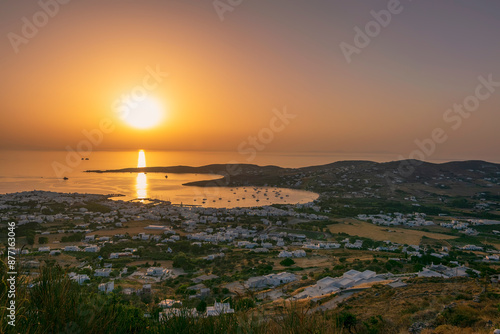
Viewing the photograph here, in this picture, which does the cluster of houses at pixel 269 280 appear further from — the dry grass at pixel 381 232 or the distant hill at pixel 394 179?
the distant hill at pixel 394 179

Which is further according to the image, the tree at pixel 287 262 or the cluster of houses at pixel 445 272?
the tree at pixel 287 262

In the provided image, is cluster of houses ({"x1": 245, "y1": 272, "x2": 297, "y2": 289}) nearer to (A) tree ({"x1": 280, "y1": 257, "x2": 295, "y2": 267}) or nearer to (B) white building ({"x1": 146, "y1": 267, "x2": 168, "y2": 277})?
(A) tree ({"x1": 280, "y1": 257, "x2": 295, "y2": 267})

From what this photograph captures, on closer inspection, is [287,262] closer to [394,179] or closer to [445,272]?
[445,272]

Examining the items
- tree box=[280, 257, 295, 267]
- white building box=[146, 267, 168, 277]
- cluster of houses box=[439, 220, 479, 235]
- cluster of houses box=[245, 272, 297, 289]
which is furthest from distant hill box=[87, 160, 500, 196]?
white building box=[146, 267, 168, 277]

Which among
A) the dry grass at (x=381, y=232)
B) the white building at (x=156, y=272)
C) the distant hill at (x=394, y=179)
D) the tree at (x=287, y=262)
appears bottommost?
the dry grass at (x=381, y=232)

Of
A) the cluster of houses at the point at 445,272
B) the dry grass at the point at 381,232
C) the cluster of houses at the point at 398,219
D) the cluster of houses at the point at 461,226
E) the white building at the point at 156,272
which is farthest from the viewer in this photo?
the cluster of houses at the point at 398,219

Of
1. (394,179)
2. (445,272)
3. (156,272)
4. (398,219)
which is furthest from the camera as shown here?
(394,179)

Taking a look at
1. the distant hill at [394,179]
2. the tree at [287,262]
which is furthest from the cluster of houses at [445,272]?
the distant hill at [394,179]

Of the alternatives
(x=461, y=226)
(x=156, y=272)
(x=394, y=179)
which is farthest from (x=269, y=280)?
(x=394, y=179)

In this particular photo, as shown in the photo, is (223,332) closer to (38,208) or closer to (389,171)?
(38,208)

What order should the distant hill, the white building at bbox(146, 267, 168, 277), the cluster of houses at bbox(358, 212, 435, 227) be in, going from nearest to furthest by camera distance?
1. the white building at bbox(146, 267, 168, 277)
2. the cluster of houses at bbox(358, 212, 435, 227)
3. the distant hill
